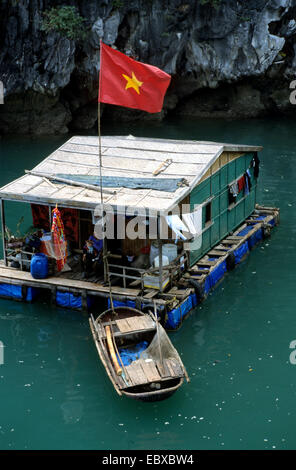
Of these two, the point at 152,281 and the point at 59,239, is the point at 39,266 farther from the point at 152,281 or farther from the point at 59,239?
the point at 152,281

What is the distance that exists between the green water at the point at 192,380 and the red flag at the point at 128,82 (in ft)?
21.5

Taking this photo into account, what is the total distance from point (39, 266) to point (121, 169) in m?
4.22

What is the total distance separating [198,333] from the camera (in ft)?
60.0

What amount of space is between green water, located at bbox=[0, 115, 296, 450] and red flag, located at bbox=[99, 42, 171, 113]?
21.5 feet

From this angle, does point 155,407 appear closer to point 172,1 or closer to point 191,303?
point 191,303

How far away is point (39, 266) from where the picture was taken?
19406 mm

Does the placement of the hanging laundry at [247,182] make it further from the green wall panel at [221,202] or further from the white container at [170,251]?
the white container at [170,251]

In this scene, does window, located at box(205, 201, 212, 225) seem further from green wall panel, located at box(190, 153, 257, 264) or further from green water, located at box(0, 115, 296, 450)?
green water, located at box(0, 115, 296, 450)

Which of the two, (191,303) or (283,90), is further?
(283,90)

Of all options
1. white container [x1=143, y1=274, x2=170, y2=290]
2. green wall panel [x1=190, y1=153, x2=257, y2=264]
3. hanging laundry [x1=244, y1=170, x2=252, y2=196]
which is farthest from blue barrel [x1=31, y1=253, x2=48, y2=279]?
hanging laundry [x1=244, y1=170, x2=252, y2=196]

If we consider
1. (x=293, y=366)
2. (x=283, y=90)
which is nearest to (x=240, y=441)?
(x=293, y=366)

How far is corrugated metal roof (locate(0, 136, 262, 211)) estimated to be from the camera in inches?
741

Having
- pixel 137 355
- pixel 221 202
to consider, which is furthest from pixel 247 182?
pixel 137 355

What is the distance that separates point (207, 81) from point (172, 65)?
3171 millimetres
